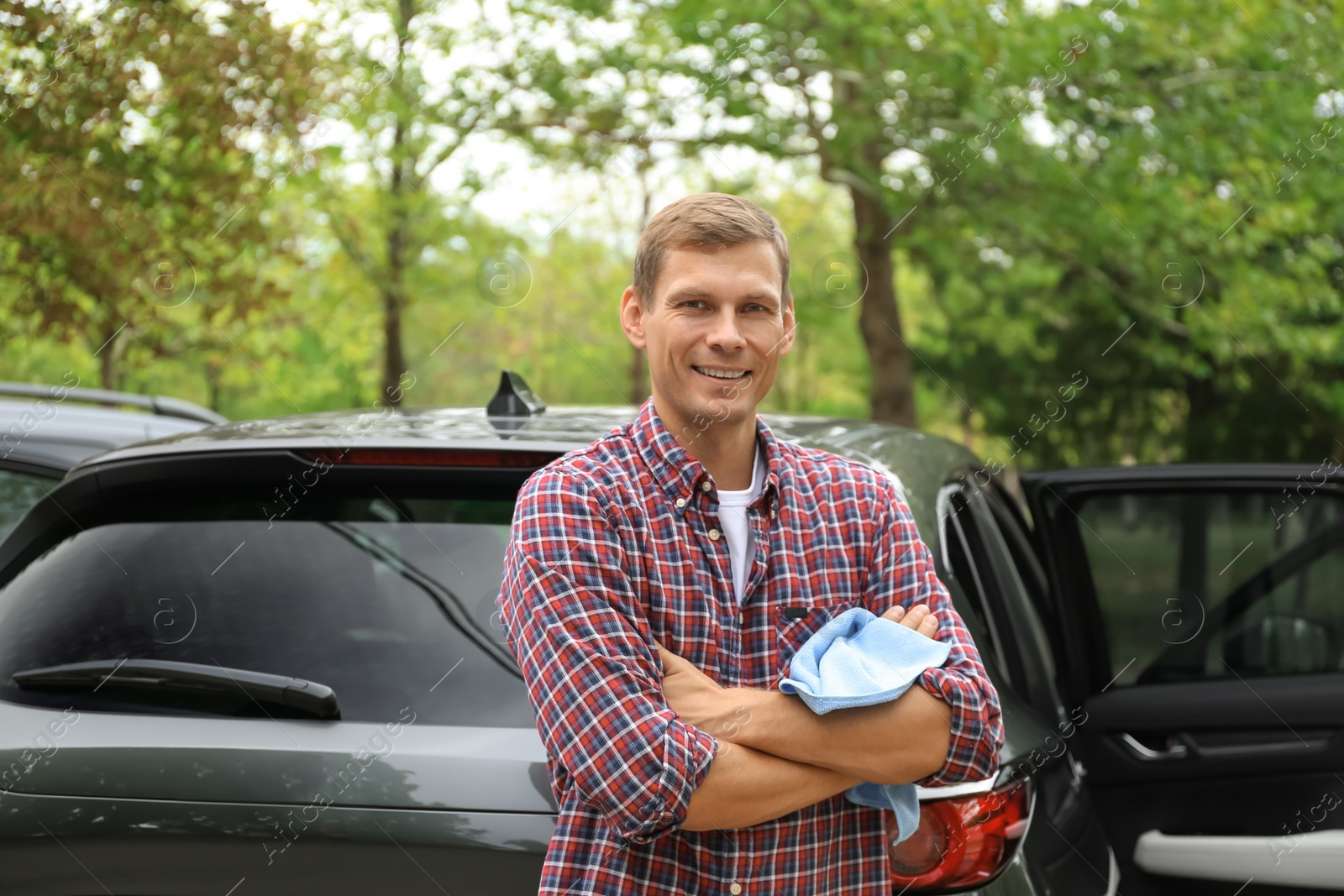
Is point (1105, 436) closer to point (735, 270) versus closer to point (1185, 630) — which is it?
point (1185, 630)

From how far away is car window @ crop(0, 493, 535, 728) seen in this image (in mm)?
2244

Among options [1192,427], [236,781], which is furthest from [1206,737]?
[1192,427]

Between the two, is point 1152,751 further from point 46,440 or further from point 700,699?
point 46,440

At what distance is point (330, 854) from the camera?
83.1 inches

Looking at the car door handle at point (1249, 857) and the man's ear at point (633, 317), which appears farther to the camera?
the car door handle at point (1249, 857)

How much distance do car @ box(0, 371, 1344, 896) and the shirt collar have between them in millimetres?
324

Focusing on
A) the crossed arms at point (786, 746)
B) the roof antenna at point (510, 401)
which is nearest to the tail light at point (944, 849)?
the crossed arms at point (786, 746)

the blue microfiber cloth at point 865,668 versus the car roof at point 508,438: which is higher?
the car roof at point 508,438

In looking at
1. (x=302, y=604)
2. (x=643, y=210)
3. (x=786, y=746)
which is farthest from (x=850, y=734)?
(x=643, y=210)

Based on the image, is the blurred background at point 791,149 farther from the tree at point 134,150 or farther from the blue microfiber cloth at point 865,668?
the blue microfiber cloth at point 865,668

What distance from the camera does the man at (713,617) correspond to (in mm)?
1788

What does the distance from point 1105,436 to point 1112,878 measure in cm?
1925

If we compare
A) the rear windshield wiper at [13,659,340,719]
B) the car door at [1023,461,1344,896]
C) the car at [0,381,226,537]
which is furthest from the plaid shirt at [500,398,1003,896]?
the car at [0,381,226,537]

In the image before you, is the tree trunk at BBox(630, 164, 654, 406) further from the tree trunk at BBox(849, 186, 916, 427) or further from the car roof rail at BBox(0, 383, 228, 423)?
the tree trunk at BBox(849, 186, 916, 427)
